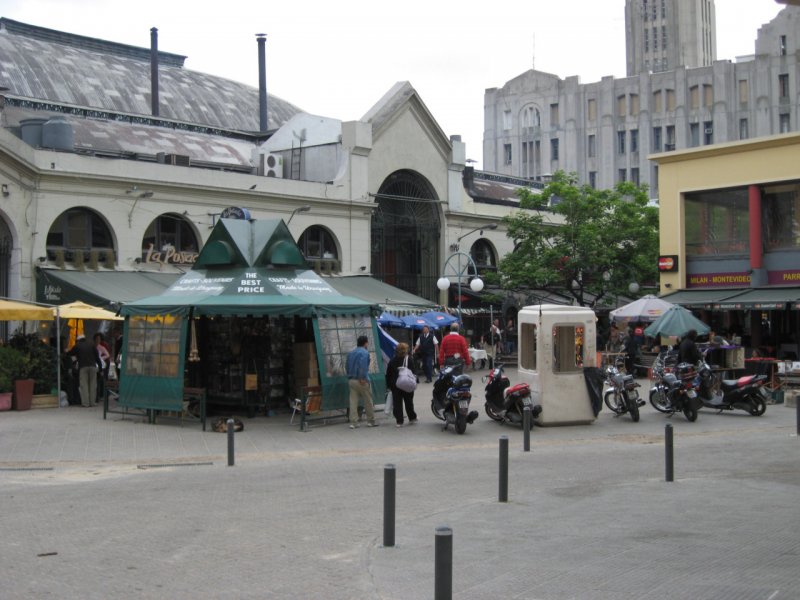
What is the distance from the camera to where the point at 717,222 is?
33.2m

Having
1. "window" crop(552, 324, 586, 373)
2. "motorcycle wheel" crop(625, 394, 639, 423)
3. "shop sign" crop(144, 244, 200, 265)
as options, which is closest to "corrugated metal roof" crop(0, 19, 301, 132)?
"shop sign" crop(144, 244, 200, 265)

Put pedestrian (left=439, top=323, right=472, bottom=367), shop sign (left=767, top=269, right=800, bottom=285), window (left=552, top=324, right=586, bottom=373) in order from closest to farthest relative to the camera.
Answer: window (left=552, top=324, right=586, bottom=373) → pedestrian (left=439, top=323, right=472, bottom=367) → shop sign (left=767, top=269, right=800, bottom=285)

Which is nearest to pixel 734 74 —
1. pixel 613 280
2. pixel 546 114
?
pixel 546 114

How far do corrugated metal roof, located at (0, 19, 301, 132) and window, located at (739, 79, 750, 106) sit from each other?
1637 inches

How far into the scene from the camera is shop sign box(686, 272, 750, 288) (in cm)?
3188

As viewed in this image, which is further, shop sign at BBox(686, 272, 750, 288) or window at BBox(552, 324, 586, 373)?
shop sign at BBox(686, 272, 750, 288)

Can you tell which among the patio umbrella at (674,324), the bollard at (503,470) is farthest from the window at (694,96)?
the bollard at (503,470)

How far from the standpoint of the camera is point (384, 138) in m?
39.2

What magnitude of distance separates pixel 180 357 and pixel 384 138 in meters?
21.8

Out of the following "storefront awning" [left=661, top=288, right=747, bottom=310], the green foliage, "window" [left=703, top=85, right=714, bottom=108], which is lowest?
the green foliage

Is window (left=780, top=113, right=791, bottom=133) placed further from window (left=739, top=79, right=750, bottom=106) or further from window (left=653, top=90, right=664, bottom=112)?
window (left=653, top=90, right=664, bottom=112)

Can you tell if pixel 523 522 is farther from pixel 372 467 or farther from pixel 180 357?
pixel 180 357

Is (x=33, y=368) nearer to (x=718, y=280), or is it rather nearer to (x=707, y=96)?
(x=718, y=280)

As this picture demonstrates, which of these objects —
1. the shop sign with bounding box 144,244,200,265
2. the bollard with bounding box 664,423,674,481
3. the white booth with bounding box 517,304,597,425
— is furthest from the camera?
the shop sign with bounding box 144,244,200,265
